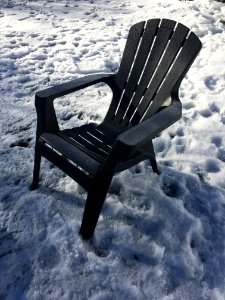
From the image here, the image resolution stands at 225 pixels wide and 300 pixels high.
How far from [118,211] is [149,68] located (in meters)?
1.10

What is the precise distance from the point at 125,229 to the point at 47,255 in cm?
52

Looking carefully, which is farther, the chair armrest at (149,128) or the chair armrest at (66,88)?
the chair armrest at (66,88)

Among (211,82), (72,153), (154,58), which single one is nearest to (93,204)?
(72,153)

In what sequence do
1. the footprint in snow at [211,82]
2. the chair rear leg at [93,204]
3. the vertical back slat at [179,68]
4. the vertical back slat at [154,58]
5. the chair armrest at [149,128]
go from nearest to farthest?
the chair armrest at [149,128]
the chair rear leg at [93,204]
the vertical back slat at [179,68]
the vertical back slat at [154,58]
the footprint in snow at [211,82]

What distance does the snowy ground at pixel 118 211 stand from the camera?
5.64 feet

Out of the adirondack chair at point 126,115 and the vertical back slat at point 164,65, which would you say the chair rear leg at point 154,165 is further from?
the vertical back slat at point 164,65

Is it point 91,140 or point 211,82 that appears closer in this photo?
point 91,140

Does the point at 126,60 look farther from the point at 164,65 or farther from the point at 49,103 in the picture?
the point at 49,103

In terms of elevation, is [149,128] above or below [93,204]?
above

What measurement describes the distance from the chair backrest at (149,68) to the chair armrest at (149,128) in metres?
0.30

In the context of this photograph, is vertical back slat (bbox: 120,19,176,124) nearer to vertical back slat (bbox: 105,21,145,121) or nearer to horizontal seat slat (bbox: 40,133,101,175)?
vertical back slat (bbox: 105,21,145,121)

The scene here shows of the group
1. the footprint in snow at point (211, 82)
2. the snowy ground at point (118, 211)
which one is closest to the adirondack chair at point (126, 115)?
the snowy ground at point (118, 211)

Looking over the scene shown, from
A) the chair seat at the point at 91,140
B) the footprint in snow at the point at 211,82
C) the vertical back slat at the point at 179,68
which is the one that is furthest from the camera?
the footprint in snow at the point at 211,82

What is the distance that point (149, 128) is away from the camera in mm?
1664
